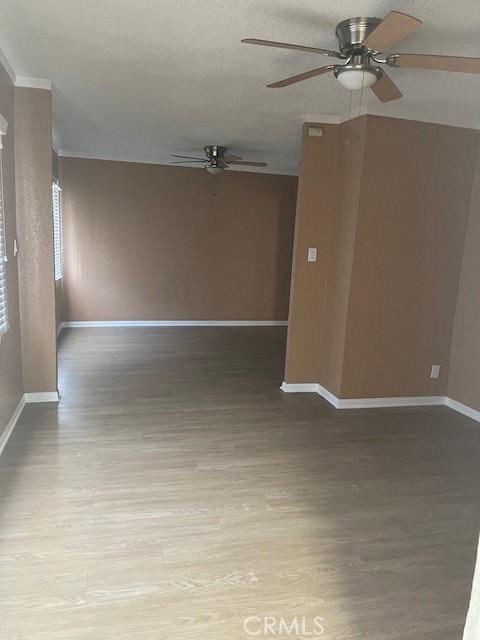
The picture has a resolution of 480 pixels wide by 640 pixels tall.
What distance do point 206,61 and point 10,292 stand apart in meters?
2.11

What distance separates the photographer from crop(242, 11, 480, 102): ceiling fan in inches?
76.3

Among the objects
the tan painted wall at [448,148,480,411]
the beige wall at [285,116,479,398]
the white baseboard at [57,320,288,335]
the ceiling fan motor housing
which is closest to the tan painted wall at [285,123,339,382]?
the beige wall at [285,116,479,398]

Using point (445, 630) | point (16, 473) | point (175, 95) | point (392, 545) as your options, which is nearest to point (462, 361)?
point (392, 545)

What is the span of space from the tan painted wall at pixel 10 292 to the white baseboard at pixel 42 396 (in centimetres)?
22

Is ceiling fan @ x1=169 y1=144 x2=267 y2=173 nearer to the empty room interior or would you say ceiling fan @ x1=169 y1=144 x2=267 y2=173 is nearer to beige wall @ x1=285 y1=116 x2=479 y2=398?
the empty room interior

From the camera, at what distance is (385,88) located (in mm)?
2426

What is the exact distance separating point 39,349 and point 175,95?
2.33m

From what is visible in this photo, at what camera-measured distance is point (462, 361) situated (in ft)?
13.3

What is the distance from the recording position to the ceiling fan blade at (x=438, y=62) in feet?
6.42

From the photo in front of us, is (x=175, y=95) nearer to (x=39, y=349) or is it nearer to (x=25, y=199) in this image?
(x=25, y=199)

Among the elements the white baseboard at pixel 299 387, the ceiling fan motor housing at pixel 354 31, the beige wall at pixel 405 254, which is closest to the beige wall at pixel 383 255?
the beige wall at pixel 405 254

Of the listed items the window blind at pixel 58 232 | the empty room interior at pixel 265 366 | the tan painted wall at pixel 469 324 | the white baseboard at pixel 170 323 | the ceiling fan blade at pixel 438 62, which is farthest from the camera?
the white baseboard at pixel 170 323

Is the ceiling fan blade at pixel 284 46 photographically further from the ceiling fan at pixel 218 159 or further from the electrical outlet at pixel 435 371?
the ceiling fan at pixel 218 159

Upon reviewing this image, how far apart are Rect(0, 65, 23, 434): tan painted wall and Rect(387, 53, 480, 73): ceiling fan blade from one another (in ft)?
8.16
